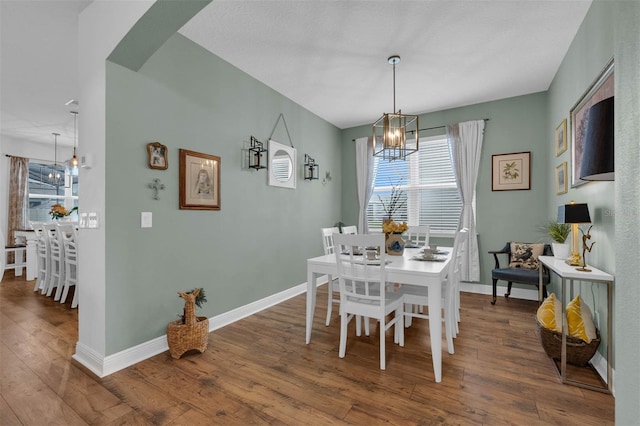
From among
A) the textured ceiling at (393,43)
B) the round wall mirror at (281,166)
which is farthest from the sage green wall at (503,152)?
the round wall mirror at (281,166)

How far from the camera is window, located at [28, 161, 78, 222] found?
6.43 metres

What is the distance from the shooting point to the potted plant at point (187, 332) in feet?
7.73

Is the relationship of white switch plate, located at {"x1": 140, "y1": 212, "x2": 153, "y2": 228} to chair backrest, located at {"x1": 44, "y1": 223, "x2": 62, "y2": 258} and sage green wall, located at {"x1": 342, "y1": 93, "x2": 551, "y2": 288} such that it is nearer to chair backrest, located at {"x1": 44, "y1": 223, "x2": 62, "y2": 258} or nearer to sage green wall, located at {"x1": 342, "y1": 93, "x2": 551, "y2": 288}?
chair backrest, located at {"x1": 44, "y1": 223, "x2": 62, "y2": 258}

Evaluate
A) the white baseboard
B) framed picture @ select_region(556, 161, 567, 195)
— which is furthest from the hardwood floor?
framed picture @ select_region(556, 161, 567, 195)

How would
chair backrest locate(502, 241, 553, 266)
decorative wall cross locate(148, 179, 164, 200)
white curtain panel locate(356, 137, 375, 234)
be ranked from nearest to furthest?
decorative wall cross locate(148, 179, 164, 200)
chair backrest locate(502, 241, 553, 266)
white curtain panel locate(356, 137, 375, 234)

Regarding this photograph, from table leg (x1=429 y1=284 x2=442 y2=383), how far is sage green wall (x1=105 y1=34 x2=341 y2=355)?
210cm

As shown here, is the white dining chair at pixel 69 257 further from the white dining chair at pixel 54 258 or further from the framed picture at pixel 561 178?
the framed picture at pixel 561 178

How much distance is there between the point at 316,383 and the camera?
202 centimetres

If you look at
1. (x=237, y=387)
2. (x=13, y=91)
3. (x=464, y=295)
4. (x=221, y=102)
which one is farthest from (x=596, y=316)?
(x=13, y=91)

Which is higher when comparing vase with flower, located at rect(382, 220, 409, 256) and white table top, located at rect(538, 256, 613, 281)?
vase with flower, located at rect(382, 220, 409, 256)

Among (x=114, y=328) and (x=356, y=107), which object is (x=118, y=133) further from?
(x=356, y=107)

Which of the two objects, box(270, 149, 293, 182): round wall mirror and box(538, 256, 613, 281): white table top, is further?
box(270, 149, 293, 182): round wall mirror

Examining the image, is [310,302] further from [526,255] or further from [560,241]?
[526,255]

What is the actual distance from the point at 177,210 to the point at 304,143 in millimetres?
2423
